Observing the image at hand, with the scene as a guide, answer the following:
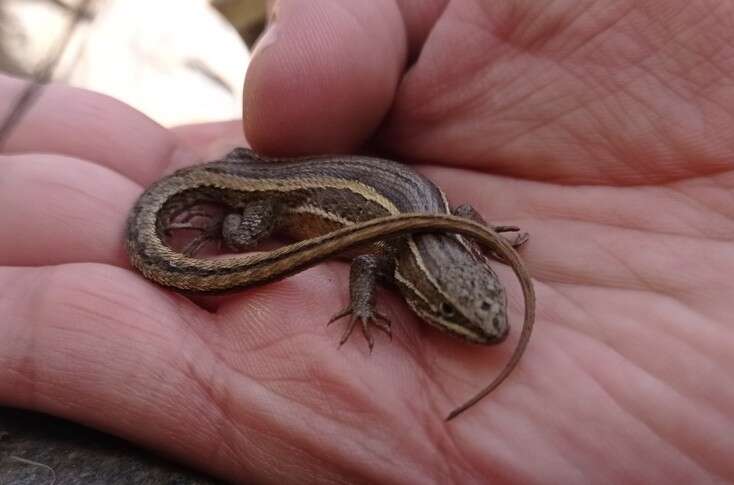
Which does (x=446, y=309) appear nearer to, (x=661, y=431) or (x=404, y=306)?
(x=404, y=306)

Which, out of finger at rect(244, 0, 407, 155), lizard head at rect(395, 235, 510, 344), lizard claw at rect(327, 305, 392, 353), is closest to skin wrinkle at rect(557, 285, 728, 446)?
lizard head at rect(395, 235, 510, 344)

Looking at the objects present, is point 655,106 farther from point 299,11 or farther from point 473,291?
point 299,11

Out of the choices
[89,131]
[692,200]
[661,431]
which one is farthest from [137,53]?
[661,431]

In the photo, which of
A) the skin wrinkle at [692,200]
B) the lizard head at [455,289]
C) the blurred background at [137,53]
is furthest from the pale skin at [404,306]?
the blurred background at [137,53]

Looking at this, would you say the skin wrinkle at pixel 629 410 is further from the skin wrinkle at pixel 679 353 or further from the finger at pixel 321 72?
the finger at pixel 321 72

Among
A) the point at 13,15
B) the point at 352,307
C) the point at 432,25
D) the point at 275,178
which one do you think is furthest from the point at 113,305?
the point at 13,15

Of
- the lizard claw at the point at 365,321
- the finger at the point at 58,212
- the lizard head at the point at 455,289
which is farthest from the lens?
the finger at the point at 58,212
